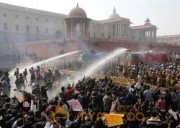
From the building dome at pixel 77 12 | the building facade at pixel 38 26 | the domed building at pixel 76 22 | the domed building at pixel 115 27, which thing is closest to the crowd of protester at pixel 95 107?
the domed building at pixel 76 22

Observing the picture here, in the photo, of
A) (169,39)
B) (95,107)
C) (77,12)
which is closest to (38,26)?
(77,12)

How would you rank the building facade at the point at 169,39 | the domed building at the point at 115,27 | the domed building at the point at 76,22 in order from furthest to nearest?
the building facade at the point at 169,39, the domed building at the point at 115,27, the domed building at the point at 76,22

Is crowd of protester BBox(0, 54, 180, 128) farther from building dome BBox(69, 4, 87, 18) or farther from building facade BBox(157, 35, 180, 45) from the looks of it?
building facade BBox(157, 35, 180, 45)

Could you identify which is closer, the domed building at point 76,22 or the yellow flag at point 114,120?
the yellow flag at point 114,120

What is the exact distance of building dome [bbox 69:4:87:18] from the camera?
155 ft

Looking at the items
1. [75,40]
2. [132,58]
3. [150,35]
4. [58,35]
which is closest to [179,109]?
[132,58]

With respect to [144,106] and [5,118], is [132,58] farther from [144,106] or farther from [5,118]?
[5,118]

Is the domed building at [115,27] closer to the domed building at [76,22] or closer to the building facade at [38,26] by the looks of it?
the building facade at [38,26]

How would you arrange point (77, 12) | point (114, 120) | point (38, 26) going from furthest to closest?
point (38, 26)
point (77, 12)
point (114, 120)

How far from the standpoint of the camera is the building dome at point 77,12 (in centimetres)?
4715

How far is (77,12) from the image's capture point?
1870 inches

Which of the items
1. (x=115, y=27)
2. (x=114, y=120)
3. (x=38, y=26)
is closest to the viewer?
(x=114, y=120)

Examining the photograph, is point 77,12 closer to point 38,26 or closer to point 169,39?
point 38,26

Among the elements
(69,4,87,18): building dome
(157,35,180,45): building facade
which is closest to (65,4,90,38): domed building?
(69,4,87,18): building dome
